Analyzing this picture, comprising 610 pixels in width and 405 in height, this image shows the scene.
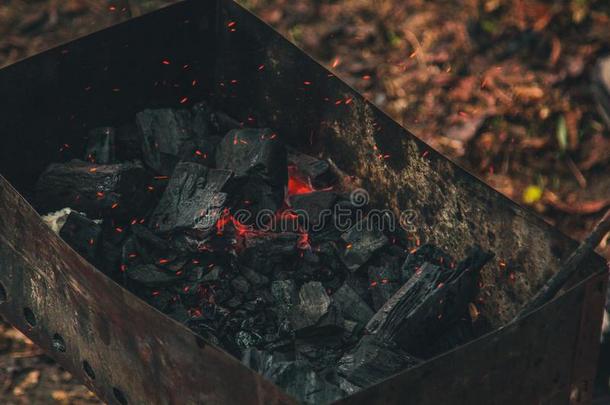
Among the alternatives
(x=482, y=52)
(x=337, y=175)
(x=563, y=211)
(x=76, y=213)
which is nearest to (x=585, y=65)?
(x=482, y=52)

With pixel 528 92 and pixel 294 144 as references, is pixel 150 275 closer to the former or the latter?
pixel 294 144

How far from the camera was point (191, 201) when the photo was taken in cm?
380

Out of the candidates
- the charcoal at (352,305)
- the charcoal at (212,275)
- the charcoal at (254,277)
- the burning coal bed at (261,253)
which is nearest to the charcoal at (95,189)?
the burning coal bed at (261,253)

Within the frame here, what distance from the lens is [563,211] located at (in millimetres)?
4445

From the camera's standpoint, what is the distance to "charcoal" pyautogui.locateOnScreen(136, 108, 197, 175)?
4117 mm

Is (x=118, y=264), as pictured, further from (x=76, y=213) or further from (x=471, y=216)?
(x=471, y=216)

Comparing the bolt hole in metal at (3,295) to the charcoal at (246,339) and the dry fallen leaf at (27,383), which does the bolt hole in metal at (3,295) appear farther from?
the charcoal at (246,339)

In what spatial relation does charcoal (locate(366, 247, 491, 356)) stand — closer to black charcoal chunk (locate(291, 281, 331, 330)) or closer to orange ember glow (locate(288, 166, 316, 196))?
black charcoal chunk (locate(291, 281, 331, 330))

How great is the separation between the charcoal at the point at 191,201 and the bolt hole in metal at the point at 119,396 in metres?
0.68

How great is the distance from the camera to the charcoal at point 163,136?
13.5 ft

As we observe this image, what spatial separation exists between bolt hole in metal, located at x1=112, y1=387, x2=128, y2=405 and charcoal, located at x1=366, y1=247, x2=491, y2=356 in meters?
0.88

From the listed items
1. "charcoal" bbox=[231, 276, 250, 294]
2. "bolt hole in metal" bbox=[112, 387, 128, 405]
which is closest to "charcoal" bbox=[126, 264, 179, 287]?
"charcoal" bbox=[231, 276, 250, 294]

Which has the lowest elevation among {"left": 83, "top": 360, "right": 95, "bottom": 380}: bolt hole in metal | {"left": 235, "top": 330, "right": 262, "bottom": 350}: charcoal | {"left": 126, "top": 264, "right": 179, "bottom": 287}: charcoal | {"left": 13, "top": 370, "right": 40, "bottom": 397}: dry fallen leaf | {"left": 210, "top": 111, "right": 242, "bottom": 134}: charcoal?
{"left": 13, "top": 370, "right": 40, "bottom": 397}: dry fallen leaf

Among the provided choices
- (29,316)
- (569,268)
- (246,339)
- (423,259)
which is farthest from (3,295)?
(569,268)
